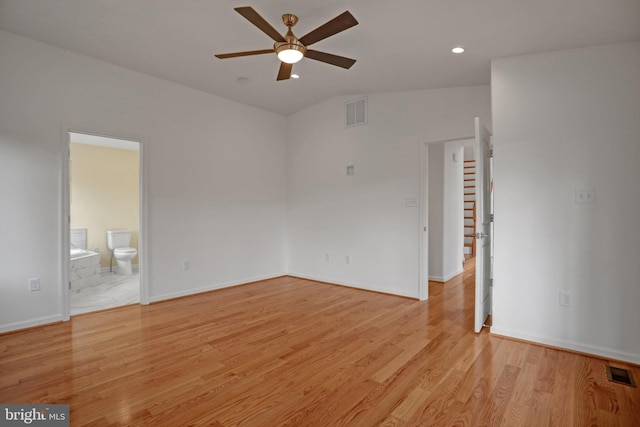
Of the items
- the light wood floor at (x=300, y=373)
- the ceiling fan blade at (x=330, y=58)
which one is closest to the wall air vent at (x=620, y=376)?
the light wood floor at (x=300, y=373)

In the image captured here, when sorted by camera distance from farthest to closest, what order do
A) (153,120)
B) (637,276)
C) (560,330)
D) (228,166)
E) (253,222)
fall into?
(253,222), (228,166), (153,120), (560,330), (637,276)

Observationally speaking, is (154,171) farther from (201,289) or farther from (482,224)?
(482,224)

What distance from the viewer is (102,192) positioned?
20.1 ft

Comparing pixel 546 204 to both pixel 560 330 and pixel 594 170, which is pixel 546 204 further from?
pixel 560 330

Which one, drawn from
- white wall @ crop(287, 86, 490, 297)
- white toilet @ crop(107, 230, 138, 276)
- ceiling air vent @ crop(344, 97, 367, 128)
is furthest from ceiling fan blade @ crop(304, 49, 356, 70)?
white toilet @ crop(107, 230, 138, 276)

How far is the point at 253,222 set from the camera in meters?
5.29

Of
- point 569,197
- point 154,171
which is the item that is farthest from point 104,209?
point 569,197

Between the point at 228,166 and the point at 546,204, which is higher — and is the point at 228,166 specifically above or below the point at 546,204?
above

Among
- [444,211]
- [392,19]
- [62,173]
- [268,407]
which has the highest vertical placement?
[392,19]

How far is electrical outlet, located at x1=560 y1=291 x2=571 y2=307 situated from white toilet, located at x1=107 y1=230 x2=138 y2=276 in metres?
6.09

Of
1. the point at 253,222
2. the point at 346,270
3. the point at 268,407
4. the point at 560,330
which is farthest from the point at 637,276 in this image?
the point at 253,222

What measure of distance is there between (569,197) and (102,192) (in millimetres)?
6943

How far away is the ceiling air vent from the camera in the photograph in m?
4.78

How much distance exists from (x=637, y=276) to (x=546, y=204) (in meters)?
0.81
